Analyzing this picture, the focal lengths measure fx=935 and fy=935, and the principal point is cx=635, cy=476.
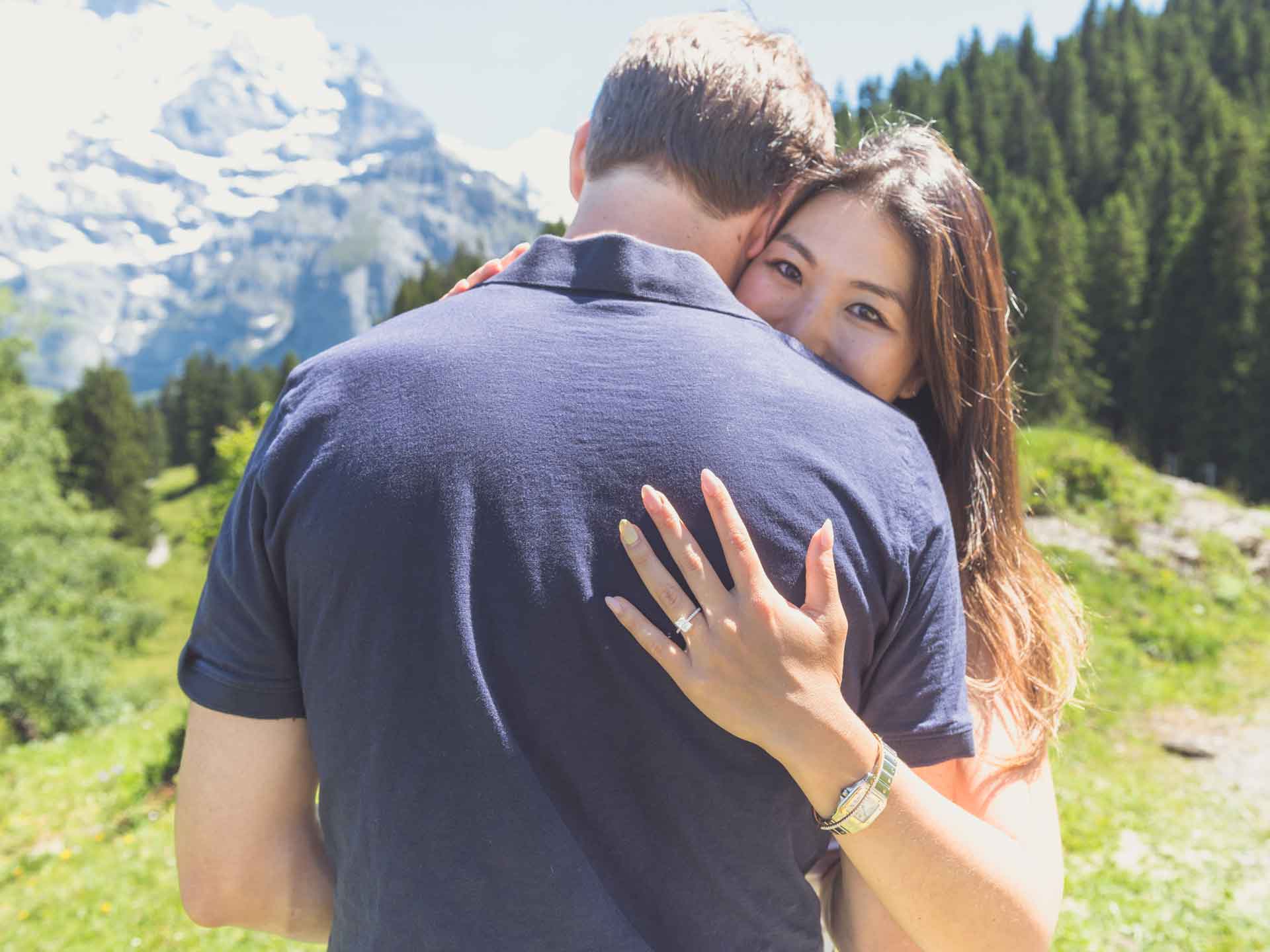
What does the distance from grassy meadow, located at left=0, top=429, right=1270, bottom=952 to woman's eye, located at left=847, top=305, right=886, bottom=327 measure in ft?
6.00

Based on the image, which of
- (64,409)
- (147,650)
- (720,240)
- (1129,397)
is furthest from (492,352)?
(64,409)

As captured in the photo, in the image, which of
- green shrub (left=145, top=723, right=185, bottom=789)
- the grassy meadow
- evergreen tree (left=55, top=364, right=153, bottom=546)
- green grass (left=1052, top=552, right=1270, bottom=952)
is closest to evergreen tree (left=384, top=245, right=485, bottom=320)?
the grassy meadow

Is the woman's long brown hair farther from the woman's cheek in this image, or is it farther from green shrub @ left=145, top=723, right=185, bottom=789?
green shrub @ left=145, top=723, right=185, bottom=789

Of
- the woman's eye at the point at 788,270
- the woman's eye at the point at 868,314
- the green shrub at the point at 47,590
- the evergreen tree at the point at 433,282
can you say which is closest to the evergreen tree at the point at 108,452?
the evergreen tree at the point at 433,282

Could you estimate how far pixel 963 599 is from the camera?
2.50 m

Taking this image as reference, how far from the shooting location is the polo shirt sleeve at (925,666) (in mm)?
1702

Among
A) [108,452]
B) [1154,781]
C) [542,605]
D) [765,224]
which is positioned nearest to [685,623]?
[542,605]

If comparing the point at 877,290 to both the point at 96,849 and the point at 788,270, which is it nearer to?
the point at 788,270

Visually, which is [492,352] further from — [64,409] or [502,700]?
[64,409]

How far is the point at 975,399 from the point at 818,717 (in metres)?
1.36

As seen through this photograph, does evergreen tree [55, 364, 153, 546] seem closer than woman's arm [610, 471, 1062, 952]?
No

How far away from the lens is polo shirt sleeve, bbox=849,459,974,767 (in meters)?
1.70

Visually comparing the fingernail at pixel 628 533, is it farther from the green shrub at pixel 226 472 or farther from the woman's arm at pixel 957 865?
the green shrub at pixel 226 472

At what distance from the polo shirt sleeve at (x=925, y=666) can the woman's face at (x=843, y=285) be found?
2.64 ft
